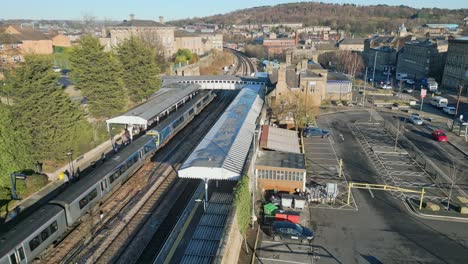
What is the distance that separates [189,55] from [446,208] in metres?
69.2

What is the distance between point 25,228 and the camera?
18.2 meters

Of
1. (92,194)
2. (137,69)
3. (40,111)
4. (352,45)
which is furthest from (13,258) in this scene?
(352,45)

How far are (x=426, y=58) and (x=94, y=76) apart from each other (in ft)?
234

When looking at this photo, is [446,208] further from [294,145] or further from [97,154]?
[97,154]

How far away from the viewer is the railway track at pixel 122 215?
1953 cm

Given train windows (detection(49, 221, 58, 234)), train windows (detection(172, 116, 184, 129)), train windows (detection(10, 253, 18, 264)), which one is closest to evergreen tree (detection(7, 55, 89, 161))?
train windows (detection(172, 116, 184, 129))

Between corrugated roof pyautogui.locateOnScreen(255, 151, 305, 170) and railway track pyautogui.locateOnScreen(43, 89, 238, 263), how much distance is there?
688cm

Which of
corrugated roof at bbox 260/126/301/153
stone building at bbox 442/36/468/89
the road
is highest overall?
stone building at bbox 442/36/468/89

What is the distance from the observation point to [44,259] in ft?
63.3

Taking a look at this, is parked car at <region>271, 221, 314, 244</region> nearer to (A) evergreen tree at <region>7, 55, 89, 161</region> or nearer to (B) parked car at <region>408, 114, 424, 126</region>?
(A) evergreen tree at <region>7, 55, 89, 161</region>

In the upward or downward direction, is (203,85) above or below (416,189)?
above

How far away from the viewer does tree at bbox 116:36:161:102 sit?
4888cm

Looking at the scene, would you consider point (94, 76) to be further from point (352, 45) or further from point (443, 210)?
point (352, 45)

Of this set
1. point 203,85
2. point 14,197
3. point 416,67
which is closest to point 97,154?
point 14,197
